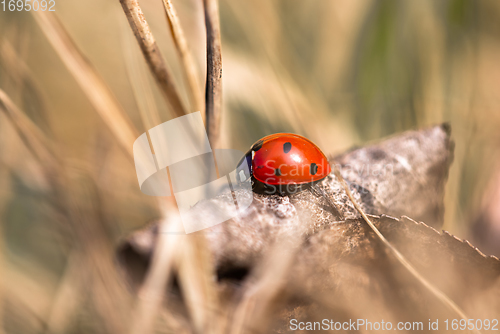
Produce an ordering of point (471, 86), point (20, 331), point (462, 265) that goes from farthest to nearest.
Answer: point (471, 86) < point (20, 331) < point (462, 265)

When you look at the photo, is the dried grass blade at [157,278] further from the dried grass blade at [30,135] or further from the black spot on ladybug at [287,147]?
the dried grass blade at [30,135]

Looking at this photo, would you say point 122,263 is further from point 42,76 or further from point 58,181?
point 42,76

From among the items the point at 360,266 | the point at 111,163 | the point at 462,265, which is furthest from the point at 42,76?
the point at 462,265

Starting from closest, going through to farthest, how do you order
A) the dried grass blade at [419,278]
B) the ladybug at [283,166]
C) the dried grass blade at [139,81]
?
1. the dried grass blade at [419,278]
2. the ladybug at [283,166]
3. the dried grass blade at [139,81]

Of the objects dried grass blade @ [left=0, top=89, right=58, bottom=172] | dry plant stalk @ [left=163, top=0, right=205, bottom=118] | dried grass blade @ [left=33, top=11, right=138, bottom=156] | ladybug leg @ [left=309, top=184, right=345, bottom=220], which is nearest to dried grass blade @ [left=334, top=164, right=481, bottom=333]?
ladybug leg @ [left=309, top=184, right=345, bottom=220]

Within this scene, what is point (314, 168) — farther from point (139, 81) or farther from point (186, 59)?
point (139, 81)

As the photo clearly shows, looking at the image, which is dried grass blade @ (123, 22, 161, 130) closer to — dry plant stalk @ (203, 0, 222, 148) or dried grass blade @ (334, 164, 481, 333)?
dry plant stalk @ (203, 0, 222, 148)

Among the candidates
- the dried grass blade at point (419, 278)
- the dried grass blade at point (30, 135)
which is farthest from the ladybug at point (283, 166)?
the dried grass blade at point (30, 135)
